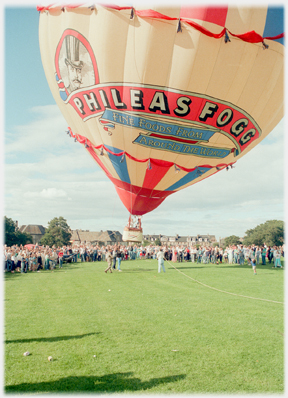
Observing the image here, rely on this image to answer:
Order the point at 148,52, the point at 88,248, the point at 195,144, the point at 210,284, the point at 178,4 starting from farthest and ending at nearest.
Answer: the point at 88,248, the point at 210,284, the point at 195,144, the point at 148,52, the point at 178,4

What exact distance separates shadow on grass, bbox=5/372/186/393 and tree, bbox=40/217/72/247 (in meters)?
71.2

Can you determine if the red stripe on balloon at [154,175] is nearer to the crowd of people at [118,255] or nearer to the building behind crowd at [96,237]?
the crowd of people at [118,255]

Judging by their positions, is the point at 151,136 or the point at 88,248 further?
the point at 88,248

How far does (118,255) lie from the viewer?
18.3m

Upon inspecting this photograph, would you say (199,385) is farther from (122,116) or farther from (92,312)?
(122,116)

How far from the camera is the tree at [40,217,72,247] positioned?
243ft

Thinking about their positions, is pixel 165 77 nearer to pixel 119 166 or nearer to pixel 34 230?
pixel 119 166

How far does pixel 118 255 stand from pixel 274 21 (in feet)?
45.5

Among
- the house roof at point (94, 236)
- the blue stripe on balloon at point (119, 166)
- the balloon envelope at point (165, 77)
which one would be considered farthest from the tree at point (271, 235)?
the balloon envelope at point (165, 77)

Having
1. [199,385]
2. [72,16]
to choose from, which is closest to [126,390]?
[199,385]

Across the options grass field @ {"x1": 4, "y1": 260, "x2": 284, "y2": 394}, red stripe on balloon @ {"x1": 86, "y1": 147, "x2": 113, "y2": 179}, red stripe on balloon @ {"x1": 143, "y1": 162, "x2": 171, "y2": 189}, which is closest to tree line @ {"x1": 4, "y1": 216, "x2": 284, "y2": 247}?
red stripe on balloon @ {"x1": 86, "y1": 147, "x2": 113, "y2": 179}

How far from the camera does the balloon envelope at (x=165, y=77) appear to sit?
9.60 meters

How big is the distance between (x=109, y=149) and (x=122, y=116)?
6.61 feet

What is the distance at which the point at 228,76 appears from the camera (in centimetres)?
1029
